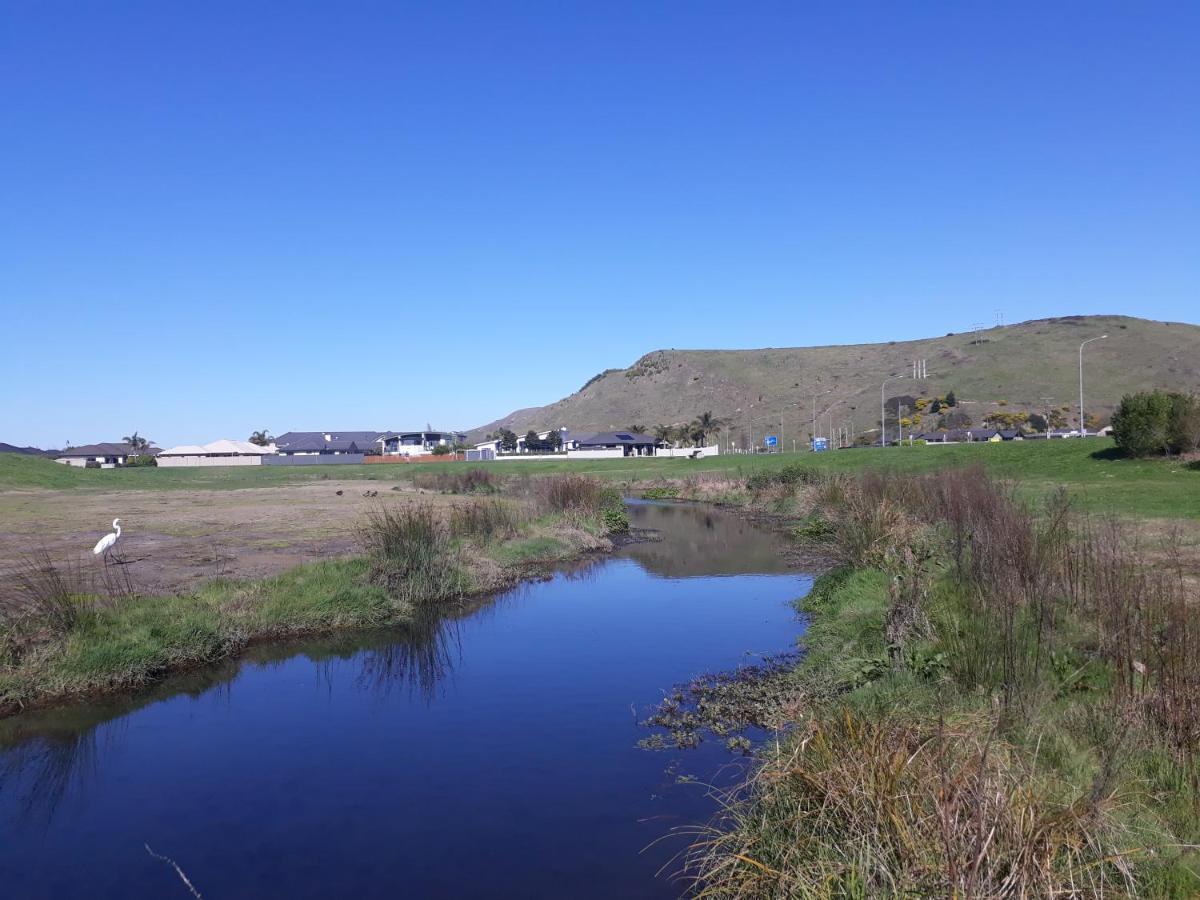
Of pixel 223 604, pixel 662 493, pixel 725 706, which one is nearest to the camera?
pixel 725 706

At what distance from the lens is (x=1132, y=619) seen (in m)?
7.66

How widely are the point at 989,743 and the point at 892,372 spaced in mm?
130709

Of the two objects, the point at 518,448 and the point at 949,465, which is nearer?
the point at 949,465

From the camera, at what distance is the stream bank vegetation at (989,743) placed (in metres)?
4.71

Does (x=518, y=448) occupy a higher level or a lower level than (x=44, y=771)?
higher

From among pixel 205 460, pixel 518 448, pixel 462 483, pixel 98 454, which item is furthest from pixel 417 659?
pixel 98 454

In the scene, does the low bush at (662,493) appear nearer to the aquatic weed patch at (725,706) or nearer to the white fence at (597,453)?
the aquatic weed patch at (725,706)

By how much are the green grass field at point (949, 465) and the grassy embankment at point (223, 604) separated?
12.7 m

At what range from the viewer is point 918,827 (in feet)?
16.2

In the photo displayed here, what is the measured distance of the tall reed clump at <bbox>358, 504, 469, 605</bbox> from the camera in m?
18.4

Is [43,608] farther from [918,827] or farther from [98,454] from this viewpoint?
[98,454]

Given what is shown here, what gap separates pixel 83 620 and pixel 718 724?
368 inches

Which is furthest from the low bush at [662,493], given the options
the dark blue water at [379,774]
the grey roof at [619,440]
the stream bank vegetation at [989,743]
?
the grey roof at [619,440]

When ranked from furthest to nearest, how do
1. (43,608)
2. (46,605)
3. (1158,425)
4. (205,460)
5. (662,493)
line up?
(205,460) < (662,493) < (1158,425) < (43,608) < (46,605)
